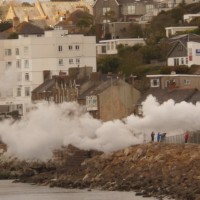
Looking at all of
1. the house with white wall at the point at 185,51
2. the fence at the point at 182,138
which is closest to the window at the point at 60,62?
the house with white wall at the point at 185,51

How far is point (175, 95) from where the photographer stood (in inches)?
2876

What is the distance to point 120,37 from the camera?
114000 mm

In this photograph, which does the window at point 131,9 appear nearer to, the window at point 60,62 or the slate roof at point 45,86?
the window at point 60,62

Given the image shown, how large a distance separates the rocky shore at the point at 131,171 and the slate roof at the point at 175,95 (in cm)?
470

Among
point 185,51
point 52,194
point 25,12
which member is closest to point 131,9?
point 25,12

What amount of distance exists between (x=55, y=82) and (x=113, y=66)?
37.7 ft

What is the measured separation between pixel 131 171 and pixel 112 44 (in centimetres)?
4661

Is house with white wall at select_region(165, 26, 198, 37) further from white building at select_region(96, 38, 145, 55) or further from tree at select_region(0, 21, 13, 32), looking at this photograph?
tree at select_region(0, 21, 13, 32)

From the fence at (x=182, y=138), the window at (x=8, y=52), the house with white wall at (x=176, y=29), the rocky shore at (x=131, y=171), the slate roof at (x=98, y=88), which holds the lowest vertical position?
the rocky shore at (x=131, y=171)

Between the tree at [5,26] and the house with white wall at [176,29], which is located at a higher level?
the tree at [5,26]

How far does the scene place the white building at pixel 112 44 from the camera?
351 ft

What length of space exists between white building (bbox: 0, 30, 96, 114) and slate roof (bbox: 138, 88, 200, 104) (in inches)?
632

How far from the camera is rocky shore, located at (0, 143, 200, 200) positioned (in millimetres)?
57275

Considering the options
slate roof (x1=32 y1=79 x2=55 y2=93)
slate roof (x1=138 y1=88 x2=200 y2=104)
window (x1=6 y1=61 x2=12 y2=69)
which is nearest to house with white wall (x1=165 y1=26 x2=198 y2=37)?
window (x1=6 y1=61 x2=12 y2=69)
